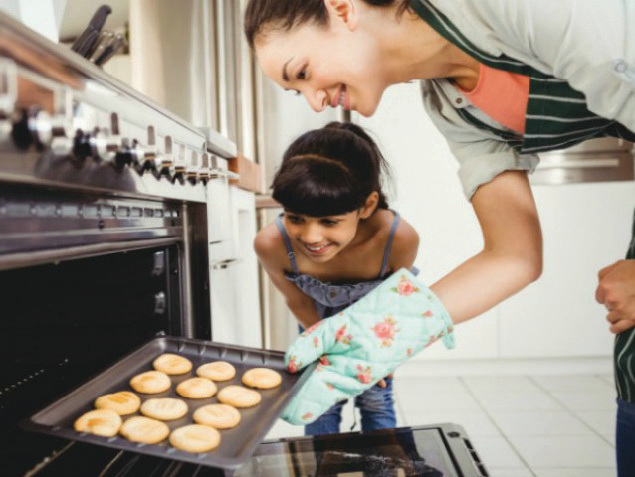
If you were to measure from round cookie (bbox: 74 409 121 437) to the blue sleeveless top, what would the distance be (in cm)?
89

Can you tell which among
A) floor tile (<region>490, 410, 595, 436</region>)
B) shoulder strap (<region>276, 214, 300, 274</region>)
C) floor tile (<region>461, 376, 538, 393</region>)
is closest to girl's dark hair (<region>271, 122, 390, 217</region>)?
shoulder strap (<region>276, 214, 300, 274</region>)

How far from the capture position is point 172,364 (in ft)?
2.63

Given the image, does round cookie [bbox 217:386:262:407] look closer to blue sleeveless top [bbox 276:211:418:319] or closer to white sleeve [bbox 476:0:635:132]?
white sleeve [bbox 476:0:635:132]

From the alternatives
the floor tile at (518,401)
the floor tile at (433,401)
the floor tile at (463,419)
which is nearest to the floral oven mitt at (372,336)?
the floor tile at (463,419)

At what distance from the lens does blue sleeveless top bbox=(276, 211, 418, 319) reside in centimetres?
149

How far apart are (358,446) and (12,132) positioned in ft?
2.06

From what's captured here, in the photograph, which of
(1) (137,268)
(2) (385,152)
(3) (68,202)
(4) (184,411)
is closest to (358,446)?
(4) (184,411)

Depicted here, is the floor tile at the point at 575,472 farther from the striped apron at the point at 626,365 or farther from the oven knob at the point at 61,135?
the oven knob at the point at 61,135

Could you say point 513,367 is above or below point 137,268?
below

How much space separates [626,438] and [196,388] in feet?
2.05

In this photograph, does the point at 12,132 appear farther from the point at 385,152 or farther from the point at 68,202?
the point at 385,152

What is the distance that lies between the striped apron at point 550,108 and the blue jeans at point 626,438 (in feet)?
0.05

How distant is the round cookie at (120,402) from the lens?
671 millimetres

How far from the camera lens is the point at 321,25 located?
876mm
